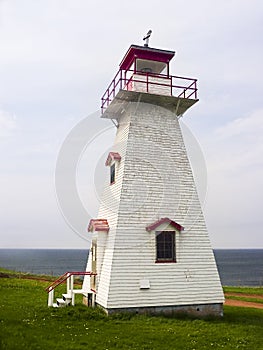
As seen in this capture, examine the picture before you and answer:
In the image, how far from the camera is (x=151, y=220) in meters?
14.7

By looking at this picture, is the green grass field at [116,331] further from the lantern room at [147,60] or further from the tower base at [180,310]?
the lantern room at [147,60]

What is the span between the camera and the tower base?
1343 centimetres

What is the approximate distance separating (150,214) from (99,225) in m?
2.15

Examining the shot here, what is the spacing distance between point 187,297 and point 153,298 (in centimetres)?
134

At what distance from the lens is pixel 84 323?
12289 millimetres

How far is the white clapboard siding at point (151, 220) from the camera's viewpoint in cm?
1377

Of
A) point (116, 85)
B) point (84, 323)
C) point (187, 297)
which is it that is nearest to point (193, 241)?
point (187, 297)

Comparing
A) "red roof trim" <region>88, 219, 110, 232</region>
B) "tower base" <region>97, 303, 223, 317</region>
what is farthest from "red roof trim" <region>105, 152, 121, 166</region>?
"tower base" <region>97, 303, 223, 317</region>

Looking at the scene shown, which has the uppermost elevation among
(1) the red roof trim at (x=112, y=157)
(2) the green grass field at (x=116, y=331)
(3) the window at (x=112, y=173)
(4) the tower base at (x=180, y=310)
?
(1) the red roof trim at (x=112, y=157)

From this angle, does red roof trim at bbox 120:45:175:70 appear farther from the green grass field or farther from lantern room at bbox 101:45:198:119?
the green grass field

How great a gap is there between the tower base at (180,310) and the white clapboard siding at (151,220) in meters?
0.15

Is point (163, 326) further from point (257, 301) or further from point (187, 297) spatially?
point (257, 301)

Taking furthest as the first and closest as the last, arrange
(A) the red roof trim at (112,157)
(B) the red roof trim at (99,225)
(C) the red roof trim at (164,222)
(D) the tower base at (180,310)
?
(A) the red roof trim at (112,157), (B) the red roof trim at (99,225), (C) the red roof trim at (164,222), (D) the tower base at (180,310)

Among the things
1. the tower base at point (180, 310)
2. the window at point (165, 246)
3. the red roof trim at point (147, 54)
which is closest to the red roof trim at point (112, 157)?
the window at point (165, 246)
